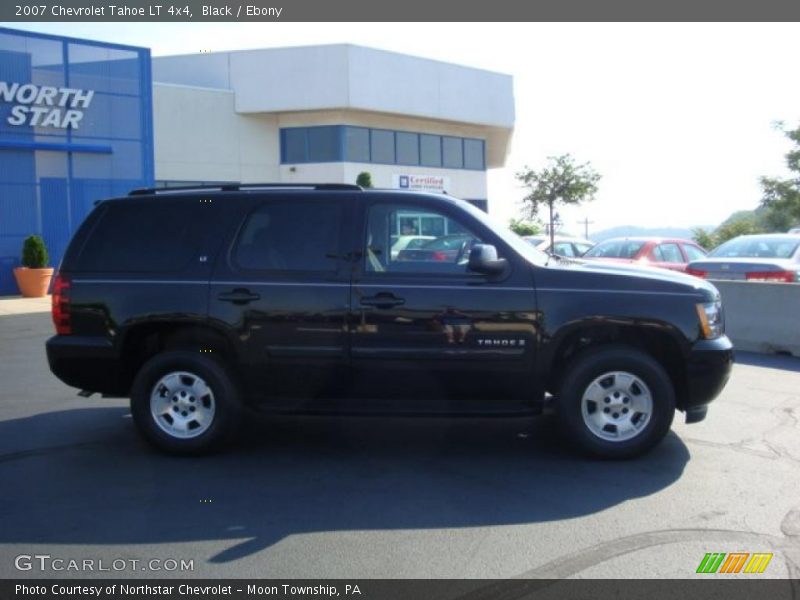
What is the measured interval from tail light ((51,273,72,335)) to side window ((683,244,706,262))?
12672mm

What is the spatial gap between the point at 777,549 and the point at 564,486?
1.42 m

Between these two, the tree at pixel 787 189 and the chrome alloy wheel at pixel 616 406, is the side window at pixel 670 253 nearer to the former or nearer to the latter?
the chrome alloy wheel at pixel 616 406

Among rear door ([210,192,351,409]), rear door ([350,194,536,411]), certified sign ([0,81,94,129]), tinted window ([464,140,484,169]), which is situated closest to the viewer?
rear door ([350,194,536,411])

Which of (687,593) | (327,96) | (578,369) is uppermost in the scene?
(327,96)

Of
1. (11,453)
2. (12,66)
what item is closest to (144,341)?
(11,453)

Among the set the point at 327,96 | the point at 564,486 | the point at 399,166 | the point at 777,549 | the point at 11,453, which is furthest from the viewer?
the point at 399,166

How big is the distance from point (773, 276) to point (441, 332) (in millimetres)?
8918

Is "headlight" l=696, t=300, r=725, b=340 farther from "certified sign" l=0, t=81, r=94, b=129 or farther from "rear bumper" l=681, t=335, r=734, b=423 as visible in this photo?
"certified sign" l=0, t=81, r=94, b=129

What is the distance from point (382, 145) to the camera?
1364 inches

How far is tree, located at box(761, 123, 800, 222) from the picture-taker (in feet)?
140

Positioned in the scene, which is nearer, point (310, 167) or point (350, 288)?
point (350, 288)

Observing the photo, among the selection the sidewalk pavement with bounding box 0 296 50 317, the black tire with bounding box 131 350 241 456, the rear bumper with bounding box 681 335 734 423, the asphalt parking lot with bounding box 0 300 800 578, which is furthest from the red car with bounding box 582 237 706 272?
the sidewalk pavement with bounding box 0 296 50 317

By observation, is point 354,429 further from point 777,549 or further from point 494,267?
point 777,549

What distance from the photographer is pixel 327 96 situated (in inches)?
1267
